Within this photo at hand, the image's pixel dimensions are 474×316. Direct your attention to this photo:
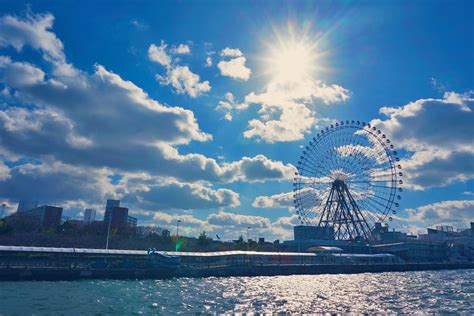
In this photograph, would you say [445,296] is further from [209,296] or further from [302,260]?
[302,260]

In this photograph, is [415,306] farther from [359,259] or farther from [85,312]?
[359,259]

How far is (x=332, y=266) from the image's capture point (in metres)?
127

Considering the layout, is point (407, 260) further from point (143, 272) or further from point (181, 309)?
point (181, 309)

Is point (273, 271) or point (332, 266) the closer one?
point (273, 271)

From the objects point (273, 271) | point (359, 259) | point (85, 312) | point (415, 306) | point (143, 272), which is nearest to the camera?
point (85, 312)

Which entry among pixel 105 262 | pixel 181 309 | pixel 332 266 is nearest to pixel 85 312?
pixel 181 309

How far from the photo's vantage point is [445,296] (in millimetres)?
54438

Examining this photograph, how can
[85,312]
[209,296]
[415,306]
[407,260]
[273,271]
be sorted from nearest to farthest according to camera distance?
[85,312] < [415,306] < [209,296] < [273,271] < [407,260]

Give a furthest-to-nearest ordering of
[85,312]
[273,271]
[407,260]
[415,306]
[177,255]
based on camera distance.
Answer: [407,260] < [273,271] < [177,255] < [415,306] < [85,312]

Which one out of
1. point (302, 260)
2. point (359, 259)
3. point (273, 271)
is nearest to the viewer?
point (273, 271)

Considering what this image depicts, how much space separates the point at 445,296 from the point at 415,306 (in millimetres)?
14255

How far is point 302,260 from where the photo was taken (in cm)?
13912

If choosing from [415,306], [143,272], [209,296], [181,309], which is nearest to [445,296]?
[415,306]

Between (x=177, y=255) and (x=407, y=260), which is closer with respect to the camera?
(x=177, y=255)
